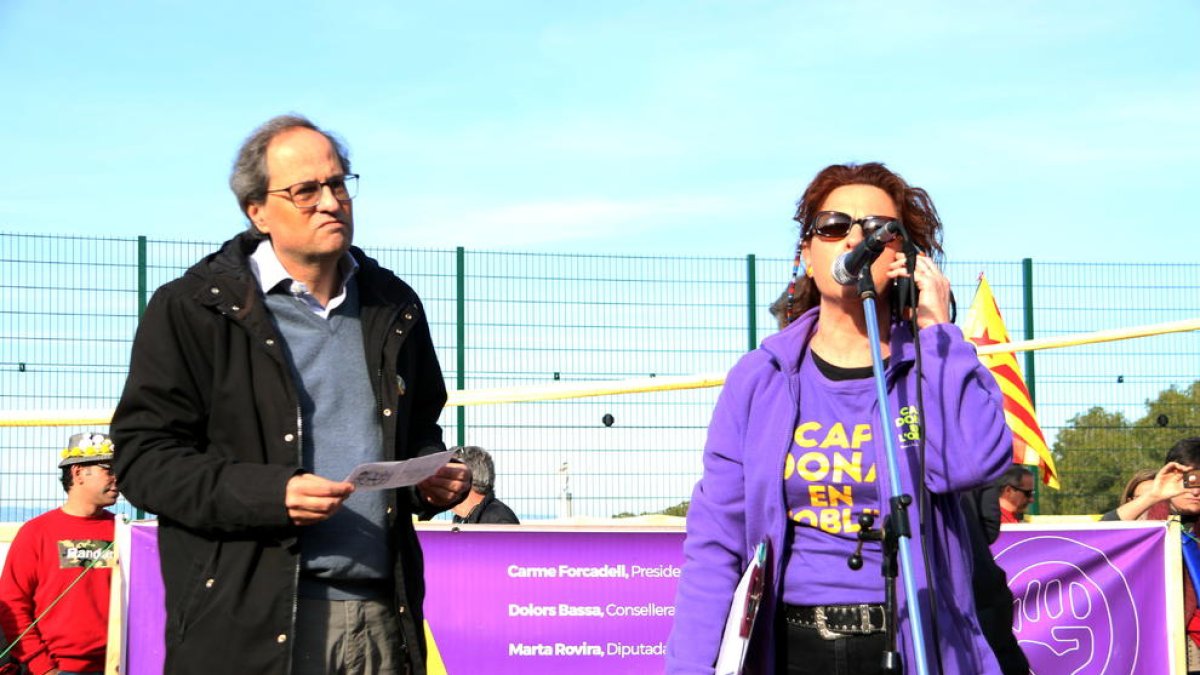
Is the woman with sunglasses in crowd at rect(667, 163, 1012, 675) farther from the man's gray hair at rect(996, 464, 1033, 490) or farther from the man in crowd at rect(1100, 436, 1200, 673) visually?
the man's gray hair at rect(996, 464, 1033, 490)

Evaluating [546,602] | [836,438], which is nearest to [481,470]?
[546,602]

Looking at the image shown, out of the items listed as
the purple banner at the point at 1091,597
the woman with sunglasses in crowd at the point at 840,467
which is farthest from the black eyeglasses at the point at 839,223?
the purple banner at the point at 1091,597

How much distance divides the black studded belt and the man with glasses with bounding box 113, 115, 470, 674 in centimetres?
97

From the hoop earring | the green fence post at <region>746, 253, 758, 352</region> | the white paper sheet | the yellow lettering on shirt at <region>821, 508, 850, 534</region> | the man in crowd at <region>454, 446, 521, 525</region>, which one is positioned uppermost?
the green fence post at <region>746, 253, 758, 352</region>

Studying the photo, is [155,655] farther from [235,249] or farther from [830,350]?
[830,350]

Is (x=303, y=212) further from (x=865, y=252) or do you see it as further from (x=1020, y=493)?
(x=1020, y=493)

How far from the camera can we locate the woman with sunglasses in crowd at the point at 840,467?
3598 millimetres

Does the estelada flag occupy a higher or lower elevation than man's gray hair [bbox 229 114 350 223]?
lower

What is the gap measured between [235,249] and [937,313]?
181 centimetres

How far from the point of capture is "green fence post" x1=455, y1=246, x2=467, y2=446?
438 inches

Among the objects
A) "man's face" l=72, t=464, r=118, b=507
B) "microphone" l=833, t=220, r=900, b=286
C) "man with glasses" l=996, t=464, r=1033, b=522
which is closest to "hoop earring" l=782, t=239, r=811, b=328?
"microphone" l=833, t=220, r=900, b=286

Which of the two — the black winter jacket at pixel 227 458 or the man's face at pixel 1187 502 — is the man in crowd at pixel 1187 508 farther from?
the black winter jacket at pixel 227 458

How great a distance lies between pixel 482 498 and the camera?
386 inches

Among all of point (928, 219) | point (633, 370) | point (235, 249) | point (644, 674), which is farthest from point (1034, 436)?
point (235, 249)
